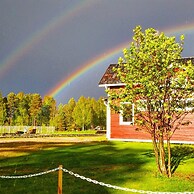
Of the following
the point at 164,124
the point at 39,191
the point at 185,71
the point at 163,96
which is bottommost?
the point at 39,191

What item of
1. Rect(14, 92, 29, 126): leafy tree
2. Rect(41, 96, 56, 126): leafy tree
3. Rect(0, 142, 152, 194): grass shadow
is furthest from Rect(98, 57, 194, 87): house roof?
Rect(41, 96, 56, 126): leafy tree

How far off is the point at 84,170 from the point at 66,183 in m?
2.42

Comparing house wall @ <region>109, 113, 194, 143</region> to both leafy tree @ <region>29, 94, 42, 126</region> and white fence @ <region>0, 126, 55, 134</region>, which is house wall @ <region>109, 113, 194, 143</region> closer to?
white fence @ <region>0, 126, 55, 134</region>

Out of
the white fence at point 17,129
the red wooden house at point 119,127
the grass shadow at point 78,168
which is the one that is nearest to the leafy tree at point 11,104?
the white fence at point 17,129

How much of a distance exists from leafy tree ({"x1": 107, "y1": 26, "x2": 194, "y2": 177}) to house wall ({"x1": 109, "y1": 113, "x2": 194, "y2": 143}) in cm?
1218

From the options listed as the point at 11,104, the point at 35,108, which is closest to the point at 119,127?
the point at 35,108

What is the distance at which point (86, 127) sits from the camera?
75188mm

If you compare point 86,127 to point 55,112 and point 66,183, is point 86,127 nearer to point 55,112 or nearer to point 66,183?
point 55,112

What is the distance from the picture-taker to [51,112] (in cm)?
9300

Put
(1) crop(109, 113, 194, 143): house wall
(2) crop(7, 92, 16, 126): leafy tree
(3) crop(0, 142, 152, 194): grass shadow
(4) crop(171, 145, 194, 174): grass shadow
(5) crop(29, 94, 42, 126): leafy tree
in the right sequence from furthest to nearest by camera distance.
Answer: (2) crop(7, 92, 16, 126): leafy tree
(5) crop(29, 94, 42, 126): leafy tree
(1) crop(109, 113, 194, 143): house wall
(4) crop(171, 145, 194, 174): grass shadow
(3) crop(0, 142, 152, 194): grass shadow

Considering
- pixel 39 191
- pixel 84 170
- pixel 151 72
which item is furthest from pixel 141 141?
pixel 39 191

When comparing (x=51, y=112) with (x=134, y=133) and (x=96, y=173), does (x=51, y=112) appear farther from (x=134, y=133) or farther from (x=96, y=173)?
(x=96, y=173)

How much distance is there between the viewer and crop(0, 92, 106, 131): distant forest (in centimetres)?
7106

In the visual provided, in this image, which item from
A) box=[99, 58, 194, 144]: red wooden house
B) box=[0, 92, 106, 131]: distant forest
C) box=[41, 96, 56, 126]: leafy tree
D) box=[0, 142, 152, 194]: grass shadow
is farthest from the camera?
box=[41, 96, 56, 126]: leafy tree
